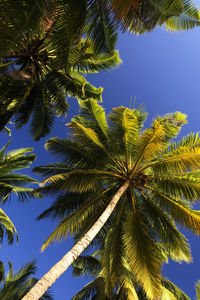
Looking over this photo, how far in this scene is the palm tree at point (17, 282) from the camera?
1007 cm

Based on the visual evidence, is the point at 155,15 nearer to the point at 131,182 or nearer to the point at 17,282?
the point at 131,182

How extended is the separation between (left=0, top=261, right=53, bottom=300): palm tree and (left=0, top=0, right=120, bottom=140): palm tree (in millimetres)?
7077

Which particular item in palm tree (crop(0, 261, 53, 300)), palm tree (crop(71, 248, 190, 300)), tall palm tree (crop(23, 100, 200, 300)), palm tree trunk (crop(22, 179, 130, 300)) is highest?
tall palm tree (crop(23, 100, 200, 300))

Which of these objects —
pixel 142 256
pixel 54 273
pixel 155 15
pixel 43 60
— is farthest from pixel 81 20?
pixel 142 256

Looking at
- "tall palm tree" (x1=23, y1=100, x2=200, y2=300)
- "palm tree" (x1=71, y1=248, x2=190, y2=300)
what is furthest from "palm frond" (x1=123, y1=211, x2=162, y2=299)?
"palm tree" (x1=71, y1=248, x2=190, y2=300)

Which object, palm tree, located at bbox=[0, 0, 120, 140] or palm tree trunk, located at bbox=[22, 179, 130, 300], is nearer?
palm tree trunk, located at bbox=[22, 179, 130, 300]

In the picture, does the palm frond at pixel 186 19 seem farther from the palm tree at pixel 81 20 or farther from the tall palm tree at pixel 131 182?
the tall palm tree at pixel 131 182

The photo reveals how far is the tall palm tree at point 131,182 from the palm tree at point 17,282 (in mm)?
4991

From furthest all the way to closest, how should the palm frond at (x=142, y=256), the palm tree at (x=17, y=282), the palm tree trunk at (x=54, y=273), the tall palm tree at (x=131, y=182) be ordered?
1. the palm tree at (x=17, y=282)
2. the tall palm tree at (x=131, y=182)
3. the palm frond at (x=142, y=256)
4. the palm tree trunk at (x=54, y=273)

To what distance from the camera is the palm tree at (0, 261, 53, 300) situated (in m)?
10.1

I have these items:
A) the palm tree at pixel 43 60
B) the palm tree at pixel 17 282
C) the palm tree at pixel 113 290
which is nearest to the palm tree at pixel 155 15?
the palm tree at pixel 43 60

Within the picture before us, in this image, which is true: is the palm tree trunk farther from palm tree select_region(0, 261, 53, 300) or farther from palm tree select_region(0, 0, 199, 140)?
palm tree select_region(0, 261, 53, 300)

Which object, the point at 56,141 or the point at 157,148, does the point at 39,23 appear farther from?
the point at 157,148

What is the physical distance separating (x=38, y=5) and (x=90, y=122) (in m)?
4.27
